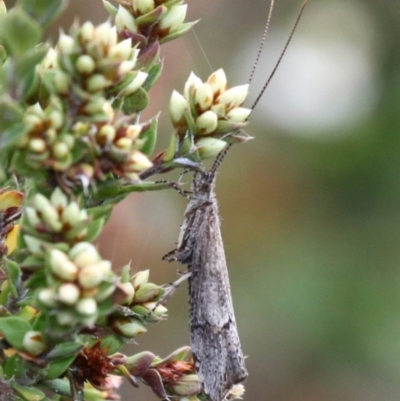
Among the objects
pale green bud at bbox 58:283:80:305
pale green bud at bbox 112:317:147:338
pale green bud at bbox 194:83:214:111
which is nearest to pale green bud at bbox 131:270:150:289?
pale green bud at bbox 112:317:147:338

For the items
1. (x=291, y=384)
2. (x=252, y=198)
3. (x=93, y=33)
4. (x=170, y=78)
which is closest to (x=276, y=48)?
(x=252, y=198)

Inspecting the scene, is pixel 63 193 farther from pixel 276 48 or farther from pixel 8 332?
pixel 276 48

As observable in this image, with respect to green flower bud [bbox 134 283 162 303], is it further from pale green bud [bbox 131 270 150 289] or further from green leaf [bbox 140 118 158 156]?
green leaf [bbox 140 118 158 156]

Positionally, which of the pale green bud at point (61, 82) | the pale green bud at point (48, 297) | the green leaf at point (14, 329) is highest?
the pale green bud at point (61, 82)

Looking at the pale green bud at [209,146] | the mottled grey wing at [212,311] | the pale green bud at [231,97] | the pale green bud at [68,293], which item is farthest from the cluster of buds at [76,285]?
the mottled grey wing at [212,311]

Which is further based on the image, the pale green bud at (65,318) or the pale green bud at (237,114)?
the pale green bud at (237,114)

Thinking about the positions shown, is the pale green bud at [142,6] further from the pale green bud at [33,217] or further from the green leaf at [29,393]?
the green leaf at [29,393]

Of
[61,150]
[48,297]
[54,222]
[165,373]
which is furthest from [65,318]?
[165,373]
